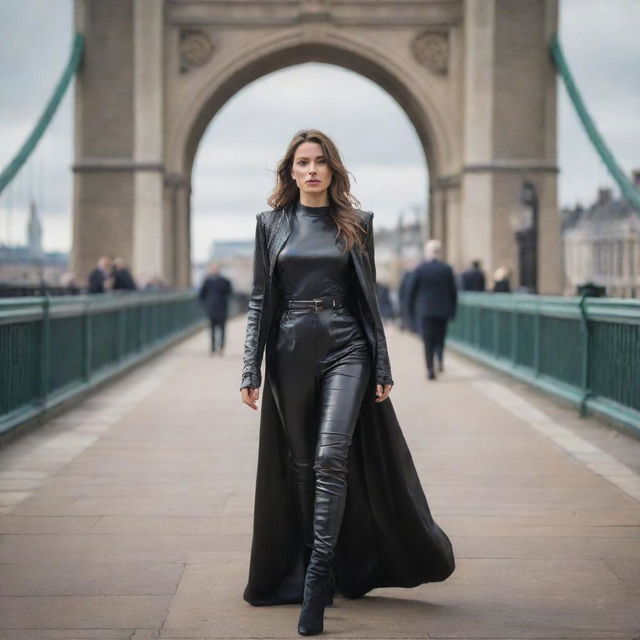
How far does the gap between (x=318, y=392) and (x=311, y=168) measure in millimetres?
658

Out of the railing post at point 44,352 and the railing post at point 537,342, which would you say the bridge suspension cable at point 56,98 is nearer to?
the railing post at point 537,342

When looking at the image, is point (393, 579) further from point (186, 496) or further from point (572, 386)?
point (572, 386)

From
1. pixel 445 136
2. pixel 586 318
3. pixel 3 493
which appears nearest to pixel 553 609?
pixel 3 493

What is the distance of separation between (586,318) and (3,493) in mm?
4485

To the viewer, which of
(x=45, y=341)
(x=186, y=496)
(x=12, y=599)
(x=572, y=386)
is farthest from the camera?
(x=572, y=386)

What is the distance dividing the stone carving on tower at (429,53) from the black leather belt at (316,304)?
2380 centimetres

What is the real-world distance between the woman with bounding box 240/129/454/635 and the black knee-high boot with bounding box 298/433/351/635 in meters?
0.09

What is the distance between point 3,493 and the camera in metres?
5.73

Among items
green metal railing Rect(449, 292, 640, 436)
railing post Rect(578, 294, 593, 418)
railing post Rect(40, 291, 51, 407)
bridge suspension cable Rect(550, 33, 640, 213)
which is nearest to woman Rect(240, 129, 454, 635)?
green metal railing Rect(449, 292, 640, 436)

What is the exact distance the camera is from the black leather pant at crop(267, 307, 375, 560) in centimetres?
360

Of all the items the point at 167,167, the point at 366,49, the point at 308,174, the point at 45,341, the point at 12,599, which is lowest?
the point at 12,599

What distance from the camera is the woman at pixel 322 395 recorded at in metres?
3.73

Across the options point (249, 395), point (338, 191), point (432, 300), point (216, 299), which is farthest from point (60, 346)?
point (216, 299)

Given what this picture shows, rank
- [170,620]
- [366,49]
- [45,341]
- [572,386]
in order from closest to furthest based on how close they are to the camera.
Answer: [170,620] → [45,341] → [572,386] → [366,49]
